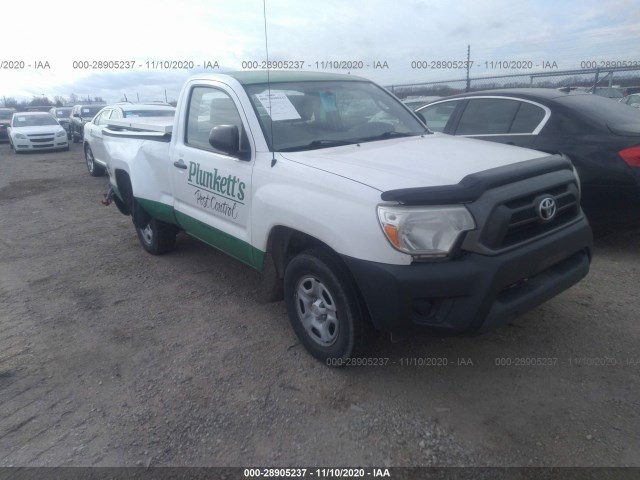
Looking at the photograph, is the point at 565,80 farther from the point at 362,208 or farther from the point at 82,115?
the point at 82,115

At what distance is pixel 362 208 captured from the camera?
2713 millimetres

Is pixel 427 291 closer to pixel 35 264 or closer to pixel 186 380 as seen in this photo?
pixel 186 380

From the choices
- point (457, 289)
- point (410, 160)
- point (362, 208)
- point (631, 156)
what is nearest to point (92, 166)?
point (410, 160)

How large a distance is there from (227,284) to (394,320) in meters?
2.52

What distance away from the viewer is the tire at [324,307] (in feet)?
9.70

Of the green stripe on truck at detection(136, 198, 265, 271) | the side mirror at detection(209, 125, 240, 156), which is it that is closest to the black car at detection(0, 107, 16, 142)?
the green stripe on truck at detection(136, 198, 265, 271)

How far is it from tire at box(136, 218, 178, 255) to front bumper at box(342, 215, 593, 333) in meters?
3.35

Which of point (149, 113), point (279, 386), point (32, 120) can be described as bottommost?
point (279, 386)

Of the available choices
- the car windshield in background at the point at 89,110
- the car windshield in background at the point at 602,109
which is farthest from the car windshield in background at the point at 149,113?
the car windshield in background at the point at 89,110

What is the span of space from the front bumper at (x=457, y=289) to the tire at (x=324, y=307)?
17 cm

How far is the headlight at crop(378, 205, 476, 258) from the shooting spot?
8.57 ft

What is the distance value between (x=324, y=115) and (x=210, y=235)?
1394 mm

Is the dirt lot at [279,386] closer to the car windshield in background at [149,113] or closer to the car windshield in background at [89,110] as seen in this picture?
the car windshield in background at [149,113]

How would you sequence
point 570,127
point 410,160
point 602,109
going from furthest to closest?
point 602,109
point 570,127
point 410,160
